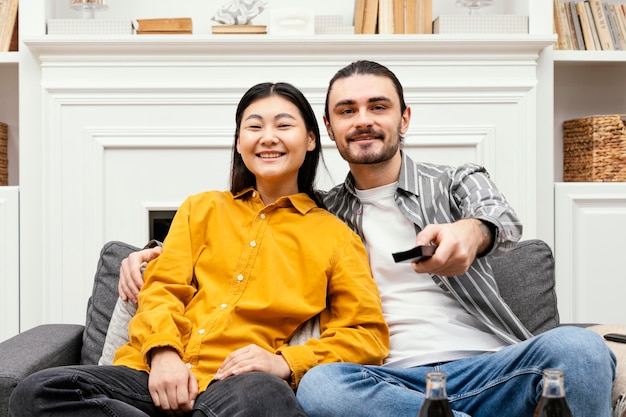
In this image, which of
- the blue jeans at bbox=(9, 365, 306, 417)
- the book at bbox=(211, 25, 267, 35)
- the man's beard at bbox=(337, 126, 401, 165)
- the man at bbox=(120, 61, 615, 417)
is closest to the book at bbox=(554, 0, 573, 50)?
the book at bbox=(211, 25, 267, 35)

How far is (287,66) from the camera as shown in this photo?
105 inches

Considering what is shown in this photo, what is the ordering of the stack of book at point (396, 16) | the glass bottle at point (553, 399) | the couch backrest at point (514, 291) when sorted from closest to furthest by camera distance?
1. the glass bottle at point (553, 399)
2. the couch backrest at point (514, 291)
3. the stack of book at point (396, 16)

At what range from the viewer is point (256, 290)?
174 centimetres

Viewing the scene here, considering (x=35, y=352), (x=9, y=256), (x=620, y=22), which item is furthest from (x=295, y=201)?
(x=620, y=22)


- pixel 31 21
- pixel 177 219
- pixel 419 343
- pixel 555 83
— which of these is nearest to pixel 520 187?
pixel 555 83

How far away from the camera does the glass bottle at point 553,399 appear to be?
3.30ft

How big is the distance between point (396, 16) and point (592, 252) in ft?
3.53

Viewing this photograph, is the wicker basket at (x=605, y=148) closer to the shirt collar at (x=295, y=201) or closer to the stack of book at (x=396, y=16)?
the stack of book at (x=396, y=16)

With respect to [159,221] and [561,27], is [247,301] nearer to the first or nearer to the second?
[159,221]

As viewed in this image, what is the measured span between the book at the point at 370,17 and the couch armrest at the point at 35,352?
1419mm

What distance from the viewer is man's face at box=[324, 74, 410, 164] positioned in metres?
1.83

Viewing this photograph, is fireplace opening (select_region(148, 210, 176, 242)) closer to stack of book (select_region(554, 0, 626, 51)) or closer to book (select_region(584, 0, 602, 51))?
stack of book (select_region(554, 0, 626, 51))

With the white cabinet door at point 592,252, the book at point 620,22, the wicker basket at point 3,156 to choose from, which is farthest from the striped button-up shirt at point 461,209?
the wicker basket at point 3,156

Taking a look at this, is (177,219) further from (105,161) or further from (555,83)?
(555,83)
